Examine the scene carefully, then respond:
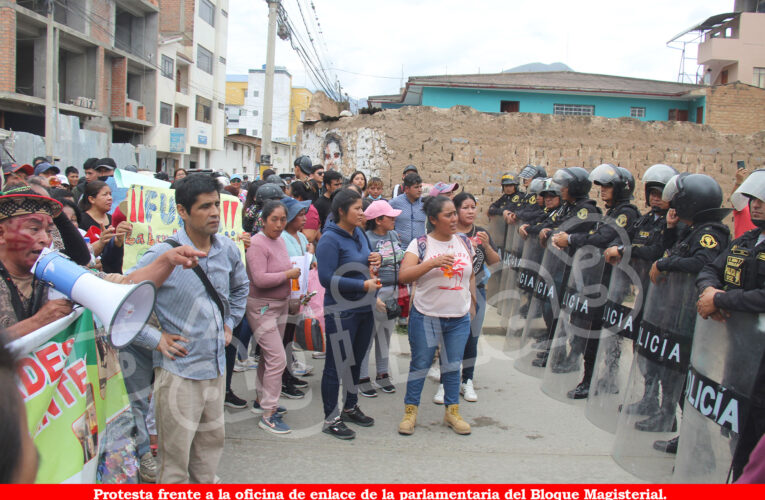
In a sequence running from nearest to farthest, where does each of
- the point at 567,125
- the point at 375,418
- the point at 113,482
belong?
1. the point at 113,482
2. the point at 375,418
3. the point at 567,125

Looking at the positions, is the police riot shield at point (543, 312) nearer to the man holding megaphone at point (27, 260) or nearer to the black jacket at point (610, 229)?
the black jacket at point (610, 229)

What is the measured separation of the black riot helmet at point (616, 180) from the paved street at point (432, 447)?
2218 mm

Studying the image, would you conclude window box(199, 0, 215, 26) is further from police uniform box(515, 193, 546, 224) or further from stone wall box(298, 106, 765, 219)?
police uniform box(515, 193, 546, 224)

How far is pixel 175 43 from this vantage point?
111ft

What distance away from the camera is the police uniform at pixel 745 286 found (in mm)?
2770

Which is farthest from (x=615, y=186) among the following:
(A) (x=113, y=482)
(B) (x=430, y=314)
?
(A) (x=113, y=482)

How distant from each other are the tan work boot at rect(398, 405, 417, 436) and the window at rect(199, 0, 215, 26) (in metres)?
39.4

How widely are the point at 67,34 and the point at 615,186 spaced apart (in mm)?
25978

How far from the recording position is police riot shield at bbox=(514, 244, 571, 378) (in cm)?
596

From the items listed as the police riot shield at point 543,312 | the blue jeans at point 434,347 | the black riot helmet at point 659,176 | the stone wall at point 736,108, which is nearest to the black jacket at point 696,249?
the black riot helmet at point 659,176

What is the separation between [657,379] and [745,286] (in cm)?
111

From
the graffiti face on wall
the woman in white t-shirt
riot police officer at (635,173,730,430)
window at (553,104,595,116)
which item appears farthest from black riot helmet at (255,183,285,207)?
window at (553,104,595,116)

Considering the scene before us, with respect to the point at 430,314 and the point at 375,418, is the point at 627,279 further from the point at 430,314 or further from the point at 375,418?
the point at 375,418

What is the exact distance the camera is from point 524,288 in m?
6.92
